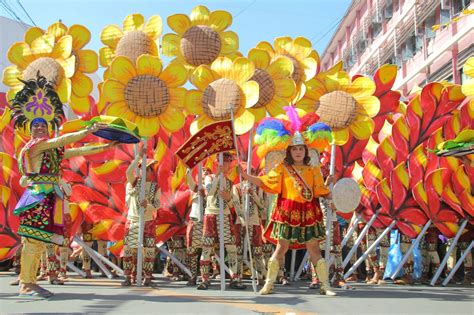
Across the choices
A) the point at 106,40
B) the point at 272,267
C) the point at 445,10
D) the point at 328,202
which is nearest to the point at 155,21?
the point at 106,40

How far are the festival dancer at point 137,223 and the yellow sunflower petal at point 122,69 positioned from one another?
2.74 feet

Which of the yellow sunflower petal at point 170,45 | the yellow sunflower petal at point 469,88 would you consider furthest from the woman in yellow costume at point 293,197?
the yellow sunflower petal at point 469,88

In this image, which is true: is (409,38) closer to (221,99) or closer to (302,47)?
(302,47)

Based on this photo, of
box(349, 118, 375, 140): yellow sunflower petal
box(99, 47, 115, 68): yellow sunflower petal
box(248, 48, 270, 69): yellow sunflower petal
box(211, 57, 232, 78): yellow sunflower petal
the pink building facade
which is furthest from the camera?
the pink building facade

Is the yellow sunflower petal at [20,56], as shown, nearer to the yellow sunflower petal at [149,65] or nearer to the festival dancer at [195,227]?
the yellow sunflower petal at [149,65]

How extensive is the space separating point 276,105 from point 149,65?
5.00 feet

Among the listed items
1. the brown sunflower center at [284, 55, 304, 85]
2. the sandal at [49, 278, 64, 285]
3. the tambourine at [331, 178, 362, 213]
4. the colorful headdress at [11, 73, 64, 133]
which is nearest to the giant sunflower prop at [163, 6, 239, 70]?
the brown sunflower center at [284, 55, 304, 85]

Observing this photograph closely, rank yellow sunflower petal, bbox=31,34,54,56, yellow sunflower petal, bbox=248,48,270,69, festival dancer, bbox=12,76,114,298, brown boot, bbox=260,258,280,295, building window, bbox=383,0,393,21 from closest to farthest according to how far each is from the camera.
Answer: festival dancer, bbox=12,76,114,298 → brown boot, bbox=260,258,280,295 → yellow sunflower petal, bbox=248,48,270,69 → yellow sunflower petal, bbox=31,34,54,56 → building window, bbox=383,0,393,21

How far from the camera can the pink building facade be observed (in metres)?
15.5

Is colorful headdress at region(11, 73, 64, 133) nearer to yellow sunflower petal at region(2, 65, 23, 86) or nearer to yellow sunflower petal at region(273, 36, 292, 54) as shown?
yellow sunflower petal at region(2, 65, 23, 86)

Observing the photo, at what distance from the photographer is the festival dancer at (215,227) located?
594 centimetres

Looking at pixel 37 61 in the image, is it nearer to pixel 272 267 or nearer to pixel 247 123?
pixel 247 123

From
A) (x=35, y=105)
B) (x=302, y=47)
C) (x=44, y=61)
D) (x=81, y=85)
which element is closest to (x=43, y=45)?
(x=44, y=61)

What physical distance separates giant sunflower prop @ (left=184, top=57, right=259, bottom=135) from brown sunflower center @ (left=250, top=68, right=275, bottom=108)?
0.43 metres
